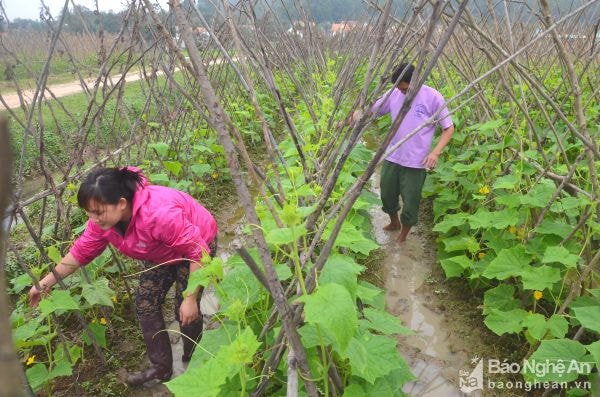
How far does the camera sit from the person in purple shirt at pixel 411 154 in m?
3.26

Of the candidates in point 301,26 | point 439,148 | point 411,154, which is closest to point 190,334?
point 411,154

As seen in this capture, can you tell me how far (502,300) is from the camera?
2.60m

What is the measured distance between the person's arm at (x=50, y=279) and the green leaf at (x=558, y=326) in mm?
2426

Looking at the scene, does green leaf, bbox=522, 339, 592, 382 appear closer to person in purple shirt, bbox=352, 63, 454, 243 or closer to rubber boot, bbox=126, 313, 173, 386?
person in purple shirt, bbox=352, 63, 454, 243

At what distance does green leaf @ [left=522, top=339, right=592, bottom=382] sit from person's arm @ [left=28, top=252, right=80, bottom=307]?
2255 millimetres

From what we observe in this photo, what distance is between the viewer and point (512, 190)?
9.84 feet

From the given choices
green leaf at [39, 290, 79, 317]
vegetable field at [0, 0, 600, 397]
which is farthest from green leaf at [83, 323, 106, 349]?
green leaf at [39, 290, 79, 317]

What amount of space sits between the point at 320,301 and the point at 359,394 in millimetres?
748

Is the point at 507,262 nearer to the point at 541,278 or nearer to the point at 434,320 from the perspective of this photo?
the point at 541,278

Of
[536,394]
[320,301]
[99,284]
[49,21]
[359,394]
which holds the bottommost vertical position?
[536,394]

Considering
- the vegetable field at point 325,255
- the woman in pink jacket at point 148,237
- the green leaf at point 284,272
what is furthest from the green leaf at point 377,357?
the woman in pink jacket at point 148,237

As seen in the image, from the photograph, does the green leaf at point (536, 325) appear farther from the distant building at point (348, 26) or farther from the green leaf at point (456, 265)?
Answer: the distant building at point (348, 26)

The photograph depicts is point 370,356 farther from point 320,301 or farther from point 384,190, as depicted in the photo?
point 384,190

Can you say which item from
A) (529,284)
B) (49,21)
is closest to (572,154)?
(529,284)
